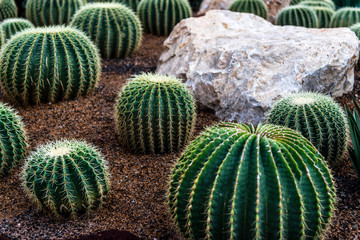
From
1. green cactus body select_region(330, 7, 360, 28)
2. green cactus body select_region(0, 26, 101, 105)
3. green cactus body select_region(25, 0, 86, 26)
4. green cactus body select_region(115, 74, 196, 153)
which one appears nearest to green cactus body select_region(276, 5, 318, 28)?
green cactus body select_region(330, 7, 360, 28)

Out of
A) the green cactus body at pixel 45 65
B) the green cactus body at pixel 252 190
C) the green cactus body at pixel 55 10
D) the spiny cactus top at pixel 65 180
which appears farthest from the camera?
the green cactus body at pixel 55 10

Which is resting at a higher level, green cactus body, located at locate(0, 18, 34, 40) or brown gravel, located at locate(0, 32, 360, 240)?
green cactus body, located at locate(0, 18, 34, 40)

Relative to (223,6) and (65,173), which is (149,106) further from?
(223,6)

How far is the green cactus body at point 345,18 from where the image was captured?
8.96 metres

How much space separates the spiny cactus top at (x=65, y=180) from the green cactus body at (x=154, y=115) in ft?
3.05

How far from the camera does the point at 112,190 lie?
12.8ft

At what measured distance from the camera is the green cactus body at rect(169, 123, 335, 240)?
8.95 ft

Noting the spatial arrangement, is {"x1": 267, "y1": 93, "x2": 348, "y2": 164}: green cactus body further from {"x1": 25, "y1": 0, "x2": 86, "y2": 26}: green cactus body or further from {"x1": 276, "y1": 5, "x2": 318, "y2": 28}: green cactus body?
{"x1": 25, "y1": 0, "x2": 86, "y2": 26}: green cactus body

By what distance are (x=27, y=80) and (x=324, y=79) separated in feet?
11.7

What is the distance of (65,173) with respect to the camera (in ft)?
11.0

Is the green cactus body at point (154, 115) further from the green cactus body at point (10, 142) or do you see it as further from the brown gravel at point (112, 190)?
the green cactus body at point (10, 142)

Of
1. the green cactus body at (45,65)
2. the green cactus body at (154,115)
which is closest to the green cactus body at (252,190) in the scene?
the green cactus body at (154,115)

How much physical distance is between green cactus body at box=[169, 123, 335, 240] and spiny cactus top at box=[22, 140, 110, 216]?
790mm

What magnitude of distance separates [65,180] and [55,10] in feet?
20.0
